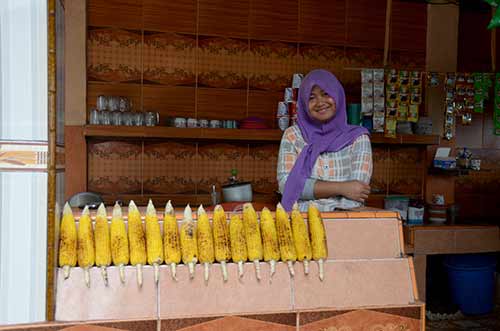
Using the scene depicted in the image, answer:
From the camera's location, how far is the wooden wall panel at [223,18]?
4.88 metres

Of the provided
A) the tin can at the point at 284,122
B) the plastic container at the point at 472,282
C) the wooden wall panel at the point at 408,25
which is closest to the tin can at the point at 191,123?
the tin can at the point at 284,122

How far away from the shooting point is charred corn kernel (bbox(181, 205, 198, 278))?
5.29 ft

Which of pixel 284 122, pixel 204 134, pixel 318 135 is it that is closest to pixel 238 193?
pixel 204 134

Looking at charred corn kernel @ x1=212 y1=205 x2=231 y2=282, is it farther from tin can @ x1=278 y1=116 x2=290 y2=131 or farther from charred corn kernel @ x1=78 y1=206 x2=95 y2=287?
tin can @ x1=278 y1=116 x2=290 y2=131

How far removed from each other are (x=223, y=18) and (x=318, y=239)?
3683 millimetres

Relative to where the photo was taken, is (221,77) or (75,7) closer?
(75,7)

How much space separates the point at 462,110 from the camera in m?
4.96

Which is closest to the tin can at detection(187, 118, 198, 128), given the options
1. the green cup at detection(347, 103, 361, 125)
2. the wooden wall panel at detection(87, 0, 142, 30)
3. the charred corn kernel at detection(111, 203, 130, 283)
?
the wooden wall panel at detection(87, 0, 142, 30)

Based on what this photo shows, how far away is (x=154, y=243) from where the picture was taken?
160 centimetres

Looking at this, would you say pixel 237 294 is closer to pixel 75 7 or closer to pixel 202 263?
pixel 202 263

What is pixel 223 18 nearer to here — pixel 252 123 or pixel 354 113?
pixel 252 123

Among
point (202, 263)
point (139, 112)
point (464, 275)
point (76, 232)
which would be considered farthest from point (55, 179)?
point (464, 275)

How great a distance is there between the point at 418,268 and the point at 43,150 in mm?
3821

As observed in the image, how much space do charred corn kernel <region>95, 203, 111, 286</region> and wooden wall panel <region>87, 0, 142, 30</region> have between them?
3.47 metres
